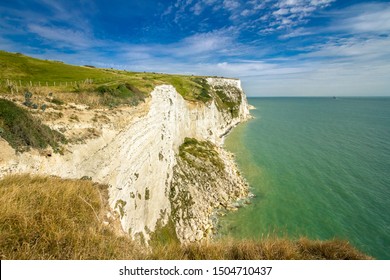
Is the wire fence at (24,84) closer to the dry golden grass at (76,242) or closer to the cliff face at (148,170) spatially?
the cliff face at (148,170)

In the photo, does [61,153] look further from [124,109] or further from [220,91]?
[220,91]

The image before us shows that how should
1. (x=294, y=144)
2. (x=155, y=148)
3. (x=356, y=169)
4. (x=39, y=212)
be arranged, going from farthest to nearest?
1. (x=294, y=144)
2. (x=356, y=169)
3. (x=155, y=148)
4. (x=39, y=212)

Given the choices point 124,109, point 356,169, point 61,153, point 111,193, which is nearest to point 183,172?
point 124,109

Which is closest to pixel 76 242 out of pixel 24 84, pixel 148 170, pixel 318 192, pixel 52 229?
pixel 52 229

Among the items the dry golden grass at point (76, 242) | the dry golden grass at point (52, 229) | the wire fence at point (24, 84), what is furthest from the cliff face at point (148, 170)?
the wire fence at point (24, 84)

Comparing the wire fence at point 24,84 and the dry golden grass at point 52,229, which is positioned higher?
the wire fence at point 24,84

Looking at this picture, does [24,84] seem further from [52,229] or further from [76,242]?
[76,242]
